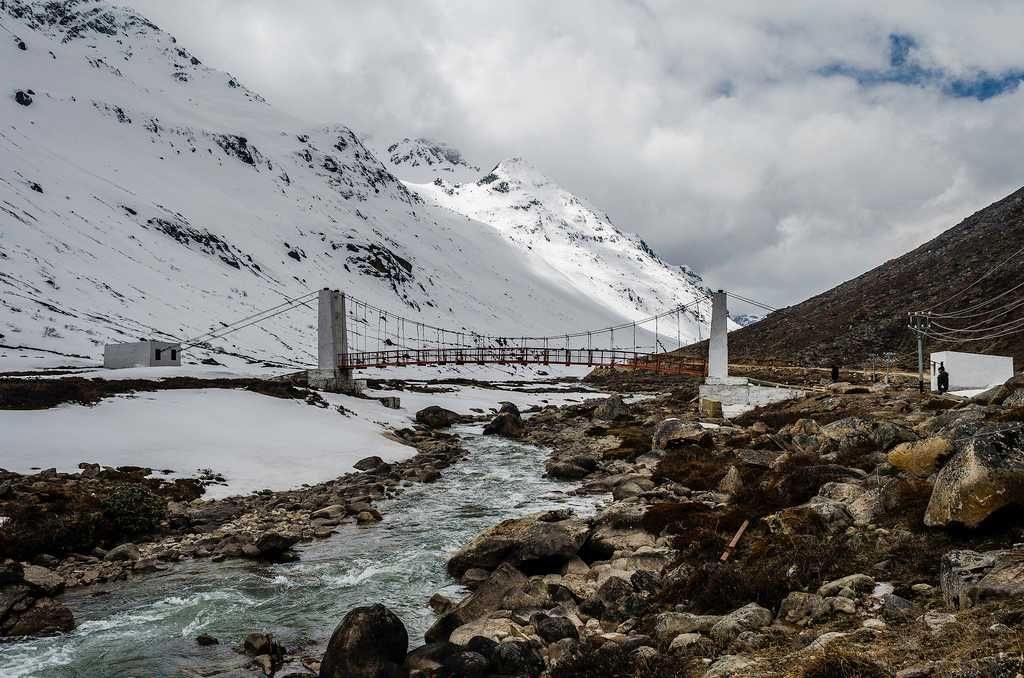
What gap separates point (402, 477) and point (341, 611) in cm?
1251

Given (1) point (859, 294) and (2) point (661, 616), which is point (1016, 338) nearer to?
(1) point (859, 294)

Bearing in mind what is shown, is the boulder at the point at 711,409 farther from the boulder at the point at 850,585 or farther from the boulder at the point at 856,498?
the boulder at the point at 850,585

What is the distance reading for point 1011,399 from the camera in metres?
16.9

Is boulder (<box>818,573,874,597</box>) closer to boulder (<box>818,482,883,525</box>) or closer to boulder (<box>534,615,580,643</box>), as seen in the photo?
boulder (<box>818,482,883,525</box>)

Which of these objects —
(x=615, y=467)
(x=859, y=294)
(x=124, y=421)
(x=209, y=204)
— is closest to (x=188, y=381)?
(x=124, y=421)

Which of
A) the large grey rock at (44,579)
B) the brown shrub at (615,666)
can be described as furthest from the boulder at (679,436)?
the large grey rock at (44,579)

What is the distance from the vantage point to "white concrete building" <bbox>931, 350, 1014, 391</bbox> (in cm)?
3250

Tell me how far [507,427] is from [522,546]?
2568 centimetres

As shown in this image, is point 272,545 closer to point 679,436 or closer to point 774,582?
point 774,582

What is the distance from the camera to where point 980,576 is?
6320 millimetres

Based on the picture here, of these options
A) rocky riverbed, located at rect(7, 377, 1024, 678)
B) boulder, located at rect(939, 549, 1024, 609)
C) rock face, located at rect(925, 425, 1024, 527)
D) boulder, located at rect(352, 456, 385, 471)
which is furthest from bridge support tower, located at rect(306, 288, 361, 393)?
boulder, located at rect(939, 549, 1024, 609)

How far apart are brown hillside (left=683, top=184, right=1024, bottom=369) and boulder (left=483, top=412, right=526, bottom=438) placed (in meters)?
40.5

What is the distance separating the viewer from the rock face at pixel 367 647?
7.90 meters

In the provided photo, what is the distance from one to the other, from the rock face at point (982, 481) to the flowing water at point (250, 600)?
308 inches
